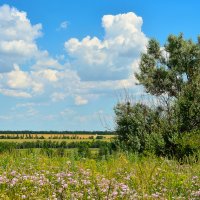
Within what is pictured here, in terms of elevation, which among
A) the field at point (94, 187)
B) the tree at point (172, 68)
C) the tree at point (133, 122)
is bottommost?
the field at point (94, 187)

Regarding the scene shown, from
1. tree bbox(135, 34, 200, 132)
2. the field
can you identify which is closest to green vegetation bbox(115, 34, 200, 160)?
tree bbox(135, 34, 200, 132)

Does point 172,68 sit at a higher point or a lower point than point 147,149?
higher

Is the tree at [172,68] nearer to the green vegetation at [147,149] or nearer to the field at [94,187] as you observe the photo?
the green vegetation at [147,149]

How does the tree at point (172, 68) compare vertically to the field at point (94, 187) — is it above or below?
above

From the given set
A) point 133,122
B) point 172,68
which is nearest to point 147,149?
point 133,122

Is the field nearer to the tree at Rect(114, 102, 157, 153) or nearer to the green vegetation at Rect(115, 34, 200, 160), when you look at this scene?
the green vegetation at Rect(115, 34, 200, 160)

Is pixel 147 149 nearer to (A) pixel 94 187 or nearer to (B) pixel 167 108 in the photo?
(B) pixel 167 108

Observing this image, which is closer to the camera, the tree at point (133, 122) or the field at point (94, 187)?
the field at point (94, 187)

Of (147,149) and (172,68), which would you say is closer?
(147,149)

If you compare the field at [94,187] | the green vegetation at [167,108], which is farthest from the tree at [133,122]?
the field at [94,187]

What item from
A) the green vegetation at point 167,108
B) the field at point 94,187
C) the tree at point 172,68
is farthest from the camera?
the tree at point 172,68

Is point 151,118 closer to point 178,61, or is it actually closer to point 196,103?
point 196,103

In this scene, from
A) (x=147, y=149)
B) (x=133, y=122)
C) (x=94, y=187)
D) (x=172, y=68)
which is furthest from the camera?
(x=172, y=68)

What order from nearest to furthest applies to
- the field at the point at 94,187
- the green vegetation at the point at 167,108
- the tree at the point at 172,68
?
the field at the point at 94,187 < the green vegetation at the point at 167,108 < the tree at the point at 172,68
